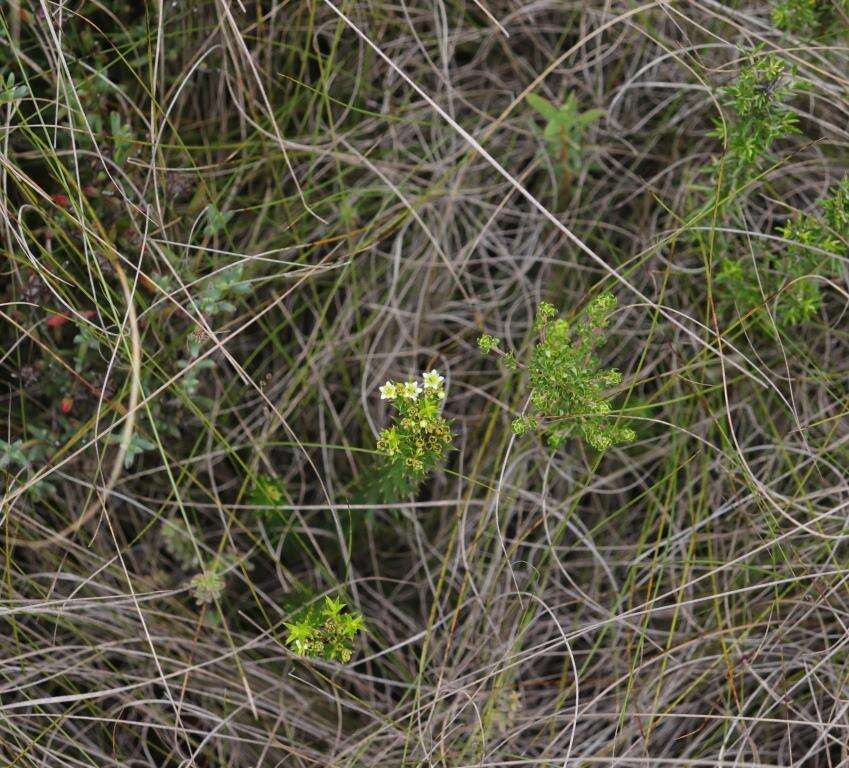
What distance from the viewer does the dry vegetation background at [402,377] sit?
2494 mm

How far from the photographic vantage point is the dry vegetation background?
2.49 m

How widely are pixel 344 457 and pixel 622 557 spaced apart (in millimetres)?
1033

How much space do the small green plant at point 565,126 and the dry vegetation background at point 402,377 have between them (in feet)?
0.13

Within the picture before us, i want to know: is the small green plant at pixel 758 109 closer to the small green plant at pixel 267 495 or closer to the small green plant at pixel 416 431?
the small green plant at pixel 416 431

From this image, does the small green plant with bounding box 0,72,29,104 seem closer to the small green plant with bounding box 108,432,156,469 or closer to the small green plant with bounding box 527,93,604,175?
the small green plant with bounding box 108,432,156,469

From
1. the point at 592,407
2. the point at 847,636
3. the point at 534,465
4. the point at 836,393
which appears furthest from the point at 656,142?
the point at 847,636

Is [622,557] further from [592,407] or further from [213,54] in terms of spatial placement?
[213,54]

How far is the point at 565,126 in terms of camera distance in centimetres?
273

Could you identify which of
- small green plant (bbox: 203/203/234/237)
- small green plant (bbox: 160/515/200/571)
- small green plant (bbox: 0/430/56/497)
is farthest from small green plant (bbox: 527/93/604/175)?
small green plant (bbox: 0/430/56/497)

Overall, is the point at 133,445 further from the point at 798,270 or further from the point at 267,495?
the point at 798,270

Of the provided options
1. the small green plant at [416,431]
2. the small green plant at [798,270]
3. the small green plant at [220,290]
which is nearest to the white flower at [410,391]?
the small green plant at [416,431]

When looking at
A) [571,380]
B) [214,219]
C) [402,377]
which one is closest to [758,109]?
[571,380]

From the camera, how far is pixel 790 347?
9.25ft

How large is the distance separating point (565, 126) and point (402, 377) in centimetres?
102
